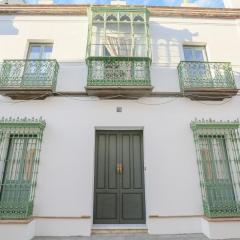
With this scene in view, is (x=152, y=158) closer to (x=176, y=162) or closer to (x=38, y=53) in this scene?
(x=176, y=162)

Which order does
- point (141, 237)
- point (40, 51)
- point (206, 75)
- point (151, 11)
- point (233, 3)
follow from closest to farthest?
1. point (141, 237)
2. point (206, 75)
3. point (40, 51)
4. point (151, 11)
5. point (233, 3)

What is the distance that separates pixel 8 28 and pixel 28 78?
2.63 metres

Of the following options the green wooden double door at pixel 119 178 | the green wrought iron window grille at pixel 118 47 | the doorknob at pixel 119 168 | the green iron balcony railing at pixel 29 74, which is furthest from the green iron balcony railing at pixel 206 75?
the green iron balcony railing at pixel 29 74

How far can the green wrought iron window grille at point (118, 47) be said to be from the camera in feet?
22.2

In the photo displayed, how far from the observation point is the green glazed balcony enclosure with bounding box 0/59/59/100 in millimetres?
6496

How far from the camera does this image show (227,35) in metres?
8.02

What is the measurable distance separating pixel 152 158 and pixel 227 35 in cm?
570

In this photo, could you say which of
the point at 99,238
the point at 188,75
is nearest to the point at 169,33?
the point at 188,75

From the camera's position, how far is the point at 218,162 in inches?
249

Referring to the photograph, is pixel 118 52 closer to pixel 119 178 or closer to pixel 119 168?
pixel 119 168

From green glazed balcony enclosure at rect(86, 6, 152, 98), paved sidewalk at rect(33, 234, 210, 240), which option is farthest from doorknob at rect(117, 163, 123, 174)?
green glazed balcony enclosure at rect(86, 6, 152, 98)

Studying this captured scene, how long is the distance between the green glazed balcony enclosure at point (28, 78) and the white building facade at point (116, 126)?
0.11 feet

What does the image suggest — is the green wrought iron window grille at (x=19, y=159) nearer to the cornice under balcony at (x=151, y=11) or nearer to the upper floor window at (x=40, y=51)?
the upper floor window at (x=40, y=51)

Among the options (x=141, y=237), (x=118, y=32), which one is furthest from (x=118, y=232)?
(x=118, y=32)
